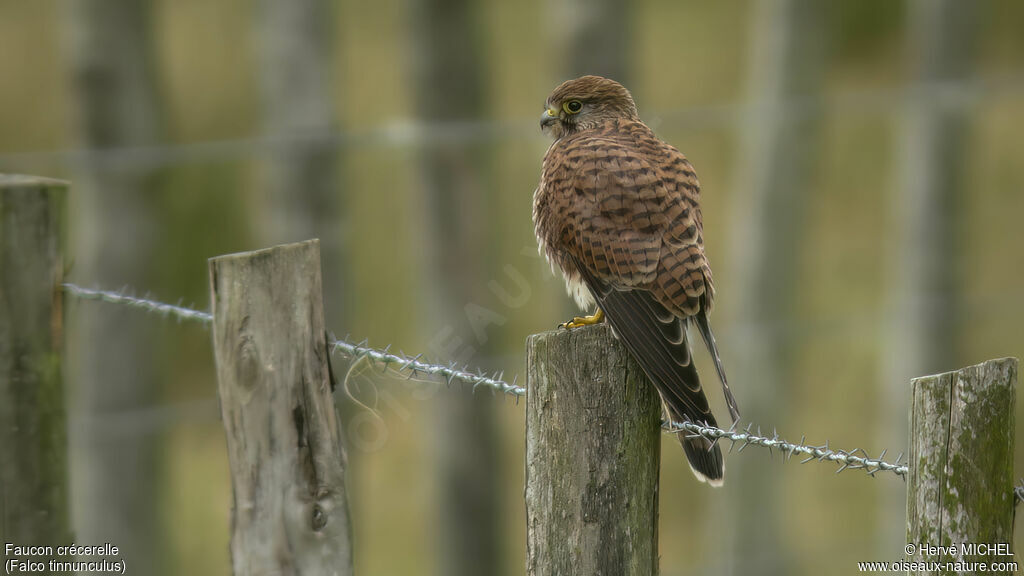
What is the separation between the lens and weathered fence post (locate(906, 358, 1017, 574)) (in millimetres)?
1721

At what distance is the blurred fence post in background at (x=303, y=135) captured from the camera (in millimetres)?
4508

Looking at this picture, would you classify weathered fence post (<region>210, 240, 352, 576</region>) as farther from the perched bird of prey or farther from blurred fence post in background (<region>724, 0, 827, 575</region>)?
blurred fence post in background (<region>724, 0, 827, 575</region>)

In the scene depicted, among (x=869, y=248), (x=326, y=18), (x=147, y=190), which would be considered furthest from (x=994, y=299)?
(x=869, y=248)

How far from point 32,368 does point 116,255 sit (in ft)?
6.87

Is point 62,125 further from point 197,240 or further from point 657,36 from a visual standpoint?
point 657,36

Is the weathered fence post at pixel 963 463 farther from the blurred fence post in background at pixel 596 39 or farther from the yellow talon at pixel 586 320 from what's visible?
the blurred fence post in background at pixel 596 39

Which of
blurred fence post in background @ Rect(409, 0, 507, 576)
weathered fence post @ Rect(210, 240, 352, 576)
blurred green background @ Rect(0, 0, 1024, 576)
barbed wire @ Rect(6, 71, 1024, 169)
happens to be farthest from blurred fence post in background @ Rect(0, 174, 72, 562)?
blurred fence post in background @ Rect(409, 0, 507, 576)

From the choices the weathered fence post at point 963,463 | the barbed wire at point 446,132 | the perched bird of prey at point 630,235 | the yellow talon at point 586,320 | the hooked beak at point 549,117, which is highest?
the barbed wire at point 446,132

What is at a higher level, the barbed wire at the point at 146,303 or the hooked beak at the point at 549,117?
the hooked beak at the point at 549,117

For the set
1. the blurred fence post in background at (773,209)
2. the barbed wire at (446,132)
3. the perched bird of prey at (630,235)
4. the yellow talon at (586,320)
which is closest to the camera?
the perched bird of prey at (630,235)

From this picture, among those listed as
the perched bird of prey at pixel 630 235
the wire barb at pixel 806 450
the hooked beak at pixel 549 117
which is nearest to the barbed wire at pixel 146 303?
the perched bird of prey at pixel 630 235

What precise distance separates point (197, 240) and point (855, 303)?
6625mm

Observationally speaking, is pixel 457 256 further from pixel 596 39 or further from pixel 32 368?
pixel 32 368

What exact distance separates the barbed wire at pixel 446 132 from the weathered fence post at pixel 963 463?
3210 mm
